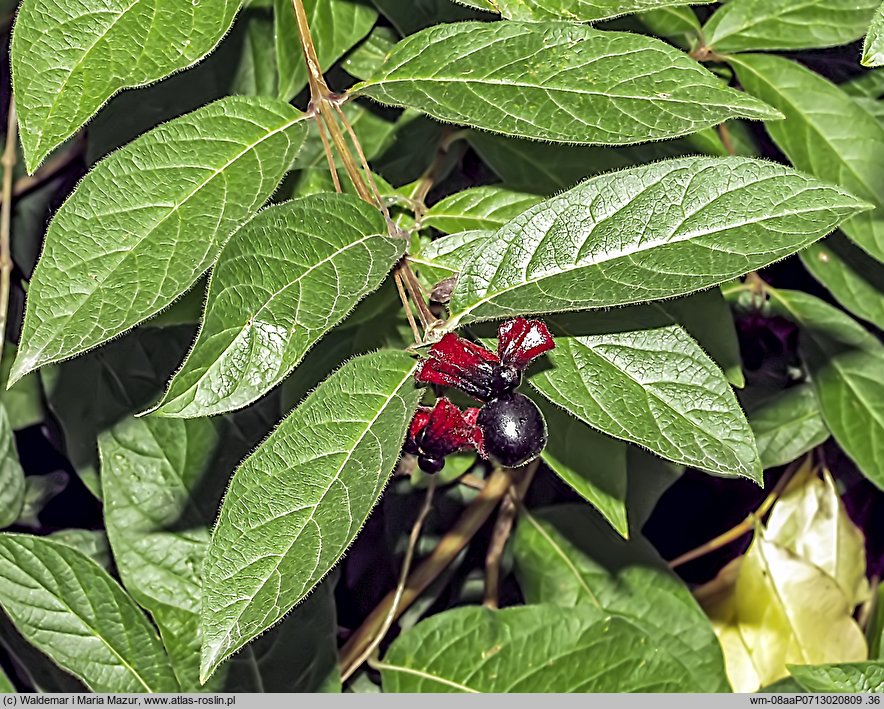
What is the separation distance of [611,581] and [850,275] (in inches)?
17.3

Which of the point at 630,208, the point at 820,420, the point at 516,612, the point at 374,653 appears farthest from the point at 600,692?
the point at 630,208

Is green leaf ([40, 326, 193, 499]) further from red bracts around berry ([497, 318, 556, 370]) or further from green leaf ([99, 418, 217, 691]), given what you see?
red bracts around berry ([497, 318, 556, 370])

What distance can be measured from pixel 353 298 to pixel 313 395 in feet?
0.21

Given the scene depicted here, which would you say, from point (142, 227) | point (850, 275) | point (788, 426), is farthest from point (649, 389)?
point (788, 426)

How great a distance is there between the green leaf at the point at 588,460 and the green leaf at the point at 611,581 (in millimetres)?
354

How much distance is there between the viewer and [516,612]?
107 centimetres

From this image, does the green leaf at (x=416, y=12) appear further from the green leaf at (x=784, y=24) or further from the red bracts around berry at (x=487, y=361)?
the red bracts around berry at (x=487, y=361)

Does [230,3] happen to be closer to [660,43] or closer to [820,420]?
[660,43]

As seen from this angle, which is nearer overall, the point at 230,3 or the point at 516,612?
the point at 230,3

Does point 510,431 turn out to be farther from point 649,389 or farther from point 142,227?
point 142,227

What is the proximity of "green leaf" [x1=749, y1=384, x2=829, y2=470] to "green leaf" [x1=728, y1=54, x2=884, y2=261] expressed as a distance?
11.1 inches

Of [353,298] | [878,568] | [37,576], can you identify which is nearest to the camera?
[353,298]

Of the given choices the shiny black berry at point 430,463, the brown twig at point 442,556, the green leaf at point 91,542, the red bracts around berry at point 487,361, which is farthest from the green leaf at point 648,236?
the green leaf at point 91,542

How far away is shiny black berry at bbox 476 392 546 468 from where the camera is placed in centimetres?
61
